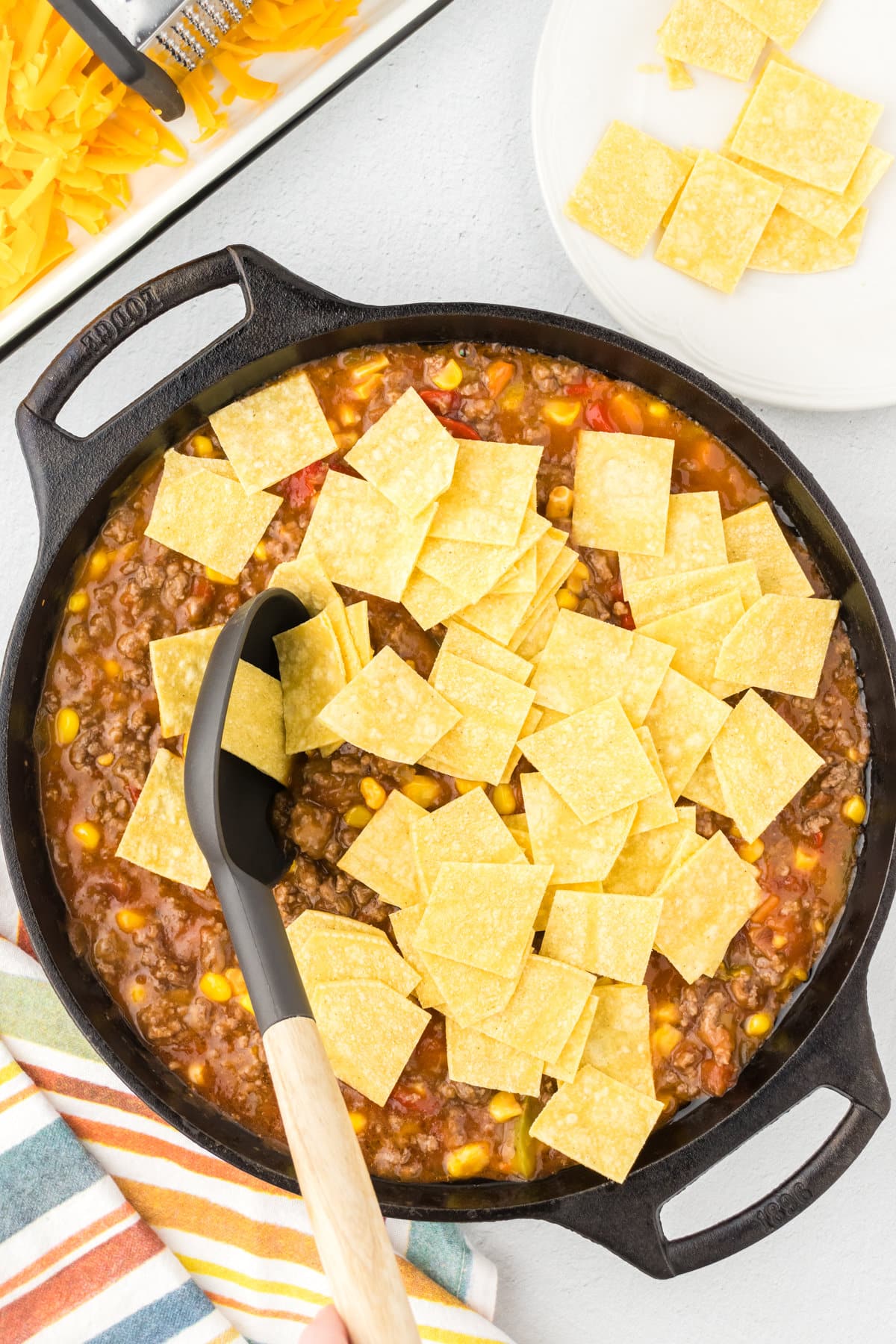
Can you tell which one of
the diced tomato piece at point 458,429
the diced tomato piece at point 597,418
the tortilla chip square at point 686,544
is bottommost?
the tortilla chip square at point 686,544

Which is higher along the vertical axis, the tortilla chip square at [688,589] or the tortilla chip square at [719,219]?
the tortilla chip square at [719,219]

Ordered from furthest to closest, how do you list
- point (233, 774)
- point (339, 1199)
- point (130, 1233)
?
1. point (130, 1233)
2. point (233, 774)
3. point (339, 1199)

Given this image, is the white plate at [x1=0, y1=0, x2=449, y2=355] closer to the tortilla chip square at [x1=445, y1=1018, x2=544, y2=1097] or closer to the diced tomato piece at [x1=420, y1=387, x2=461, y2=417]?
the diced tomato piece at [x1=420, y1=387, x2=461, y2=417]

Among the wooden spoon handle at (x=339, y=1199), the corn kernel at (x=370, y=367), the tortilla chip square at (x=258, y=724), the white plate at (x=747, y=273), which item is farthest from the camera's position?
the white plate at (x=747, y=273)

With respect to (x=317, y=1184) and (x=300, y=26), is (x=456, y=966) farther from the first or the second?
(x=300, y=26)

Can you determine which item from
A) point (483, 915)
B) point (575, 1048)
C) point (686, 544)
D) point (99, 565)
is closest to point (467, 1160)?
point (575, 1048)

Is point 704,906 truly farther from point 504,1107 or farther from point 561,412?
point 561,412

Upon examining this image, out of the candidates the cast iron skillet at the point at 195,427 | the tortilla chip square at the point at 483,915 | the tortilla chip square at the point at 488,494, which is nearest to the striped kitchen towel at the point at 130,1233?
the cast iron skillet at the point at 195,427

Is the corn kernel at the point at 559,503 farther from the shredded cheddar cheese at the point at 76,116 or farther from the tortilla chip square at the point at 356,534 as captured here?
the shredded cheddar cheese at the point at 76,116
